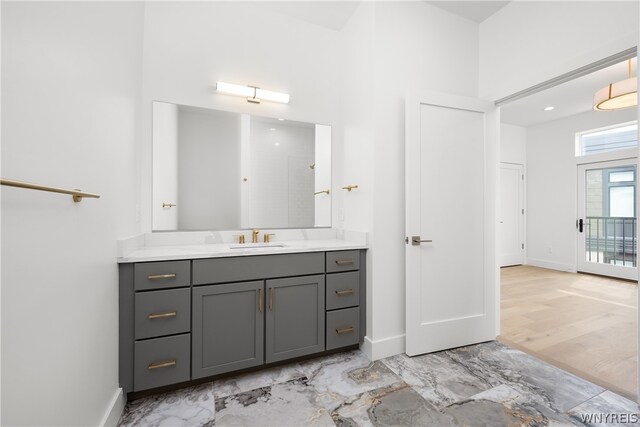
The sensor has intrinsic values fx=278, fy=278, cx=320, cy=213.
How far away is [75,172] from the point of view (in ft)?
3.55

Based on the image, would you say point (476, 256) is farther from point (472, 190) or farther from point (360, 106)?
point (360, 106)

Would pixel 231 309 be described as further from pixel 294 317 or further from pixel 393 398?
pixel 393 398

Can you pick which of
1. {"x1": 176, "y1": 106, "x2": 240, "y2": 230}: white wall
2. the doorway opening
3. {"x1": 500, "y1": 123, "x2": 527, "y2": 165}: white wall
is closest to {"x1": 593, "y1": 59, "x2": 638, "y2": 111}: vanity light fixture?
the doorway opening

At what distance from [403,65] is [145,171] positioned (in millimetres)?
2164

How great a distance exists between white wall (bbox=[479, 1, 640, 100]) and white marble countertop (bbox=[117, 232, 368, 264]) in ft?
5.78

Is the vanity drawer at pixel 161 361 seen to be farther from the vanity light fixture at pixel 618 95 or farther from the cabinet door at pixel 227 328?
the vanity light fixture at pixel 618 95

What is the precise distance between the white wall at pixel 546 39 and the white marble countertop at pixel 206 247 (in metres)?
1.76

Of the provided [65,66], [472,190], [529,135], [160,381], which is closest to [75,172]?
[65,66]

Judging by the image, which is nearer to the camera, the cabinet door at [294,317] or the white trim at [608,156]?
the cabinet door at [294,317]

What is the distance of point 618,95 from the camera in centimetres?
275

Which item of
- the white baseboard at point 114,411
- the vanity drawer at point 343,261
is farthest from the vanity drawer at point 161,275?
the vanity drawer at point 343,261

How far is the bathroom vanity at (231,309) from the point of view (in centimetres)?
159

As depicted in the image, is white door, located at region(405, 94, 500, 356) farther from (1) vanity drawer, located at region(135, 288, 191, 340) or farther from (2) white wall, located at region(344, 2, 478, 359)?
(1) vanity drawer, located at region(135, 288, 191, 340)

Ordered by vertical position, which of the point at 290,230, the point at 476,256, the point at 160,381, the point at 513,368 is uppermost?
the point at 290,230
